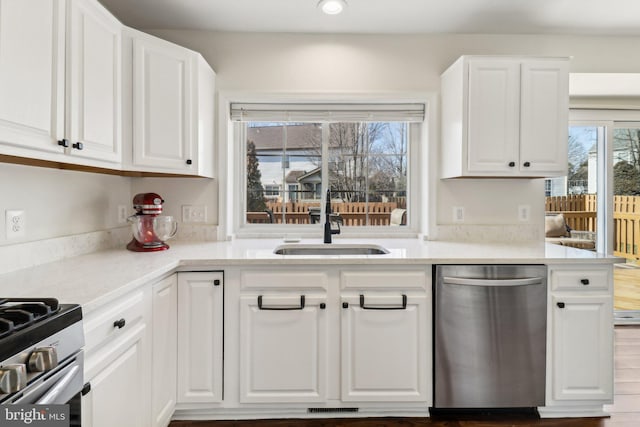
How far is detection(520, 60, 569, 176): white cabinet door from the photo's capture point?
7.42 ft

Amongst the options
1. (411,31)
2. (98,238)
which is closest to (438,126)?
(411,31)

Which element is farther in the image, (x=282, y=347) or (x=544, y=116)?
(x=544, y=116)

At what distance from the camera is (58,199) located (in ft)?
5.99

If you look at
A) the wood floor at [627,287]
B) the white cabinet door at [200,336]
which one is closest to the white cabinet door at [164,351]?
the white cabinet door at [200,336]

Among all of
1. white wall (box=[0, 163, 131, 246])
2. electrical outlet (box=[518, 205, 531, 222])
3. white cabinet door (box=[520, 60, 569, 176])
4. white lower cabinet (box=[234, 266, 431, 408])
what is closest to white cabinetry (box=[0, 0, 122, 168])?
white wall (box=[0, 163, 131, 246])

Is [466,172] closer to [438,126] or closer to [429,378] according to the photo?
[438,126]

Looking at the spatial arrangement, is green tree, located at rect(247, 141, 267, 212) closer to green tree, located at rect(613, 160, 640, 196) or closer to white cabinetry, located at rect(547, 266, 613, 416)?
white cabinetry, located at rect(547, 266, 613, 416)

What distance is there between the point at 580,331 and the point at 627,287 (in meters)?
2.55

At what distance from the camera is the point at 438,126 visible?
2.61m

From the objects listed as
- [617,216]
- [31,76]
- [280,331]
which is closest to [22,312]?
[31,76]

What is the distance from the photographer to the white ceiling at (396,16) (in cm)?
222

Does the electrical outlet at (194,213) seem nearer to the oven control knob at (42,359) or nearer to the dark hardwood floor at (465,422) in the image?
the dark hardwood floor at (465,422)

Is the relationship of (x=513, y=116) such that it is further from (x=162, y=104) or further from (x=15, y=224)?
(x=15, y=224)

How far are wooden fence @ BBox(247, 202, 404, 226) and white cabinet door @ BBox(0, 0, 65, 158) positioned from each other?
1.63 meters
